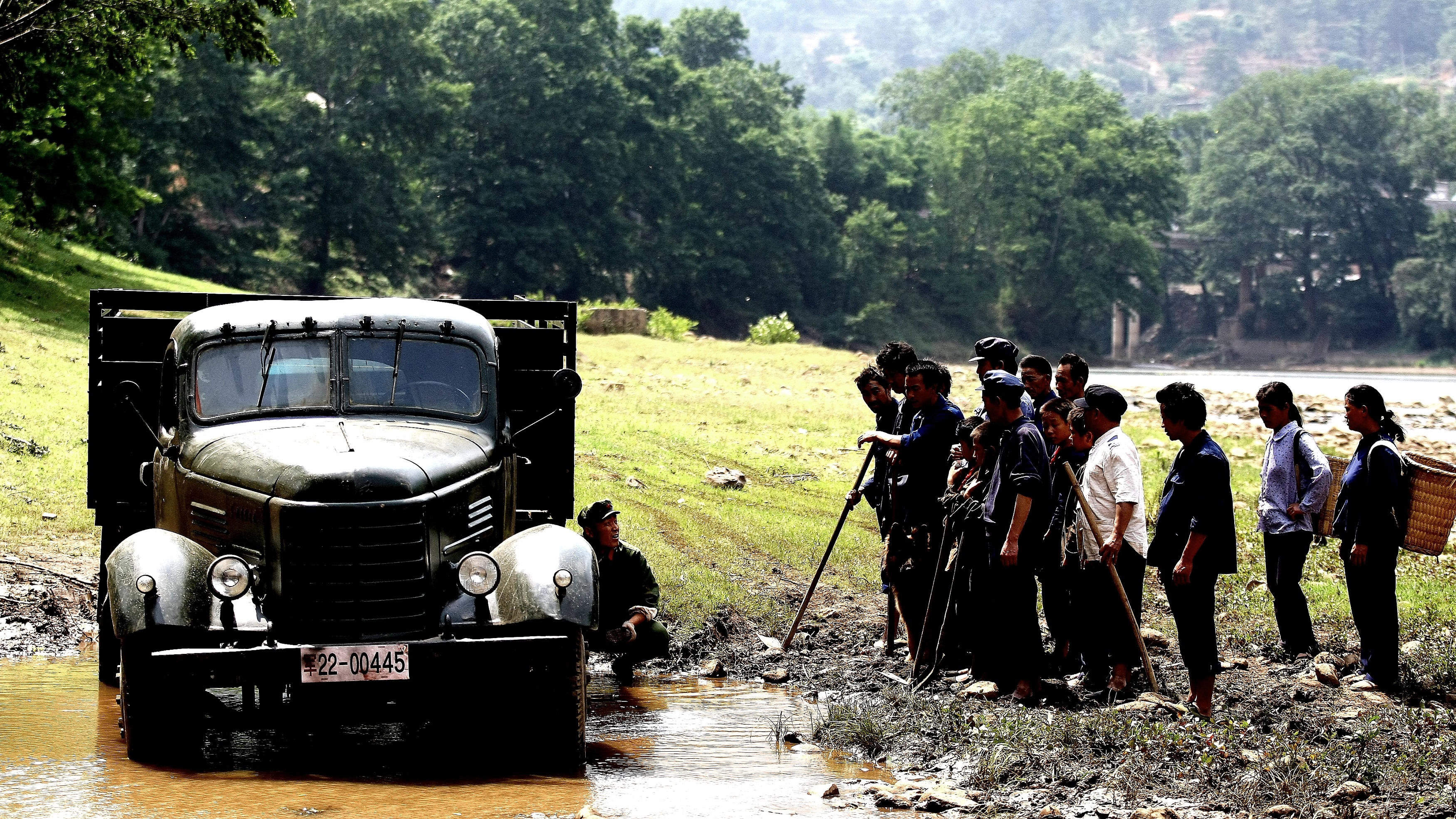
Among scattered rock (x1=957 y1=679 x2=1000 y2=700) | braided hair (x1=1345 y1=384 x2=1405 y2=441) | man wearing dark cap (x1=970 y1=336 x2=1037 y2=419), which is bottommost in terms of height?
scattered rock (x1=957 y1=679 x2=1000 y2=700)

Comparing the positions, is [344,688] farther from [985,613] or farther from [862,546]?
[862,546]

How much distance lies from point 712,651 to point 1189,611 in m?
3.68

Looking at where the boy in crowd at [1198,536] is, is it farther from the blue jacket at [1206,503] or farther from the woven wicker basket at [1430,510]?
the woven wicker basket at [1430,510]

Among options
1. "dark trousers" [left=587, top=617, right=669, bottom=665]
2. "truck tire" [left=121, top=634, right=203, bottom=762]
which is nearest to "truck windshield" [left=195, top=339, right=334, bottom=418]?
"truck tire" [left=121, top=634, right=203, bottom=762]

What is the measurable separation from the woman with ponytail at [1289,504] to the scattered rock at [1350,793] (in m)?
3.42

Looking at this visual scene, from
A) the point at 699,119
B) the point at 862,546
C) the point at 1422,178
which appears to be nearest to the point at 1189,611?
the point at 862,546

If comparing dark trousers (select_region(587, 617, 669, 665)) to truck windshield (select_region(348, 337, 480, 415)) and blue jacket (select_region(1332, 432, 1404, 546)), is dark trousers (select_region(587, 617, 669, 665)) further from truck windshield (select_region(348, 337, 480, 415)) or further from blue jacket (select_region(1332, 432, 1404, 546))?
blue jacket (select_region(1332, 432, 1404, 546))

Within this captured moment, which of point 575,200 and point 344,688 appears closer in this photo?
point 344,688

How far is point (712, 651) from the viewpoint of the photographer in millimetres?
11352

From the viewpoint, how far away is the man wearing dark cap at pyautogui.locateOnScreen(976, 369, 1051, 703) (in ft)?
30.0

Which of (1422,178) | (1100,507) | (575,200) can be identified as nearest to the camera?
(1100,507)

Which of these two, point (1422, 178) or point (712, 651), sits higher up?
point (1422, 178)

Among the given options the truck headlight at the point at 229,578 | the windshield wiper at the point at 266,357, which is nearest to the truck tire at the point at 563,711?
the truck headlight at the point at 229,578

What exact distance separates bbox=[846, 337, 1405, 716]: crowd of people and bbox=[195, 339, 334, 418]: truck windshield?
3.35 meters
